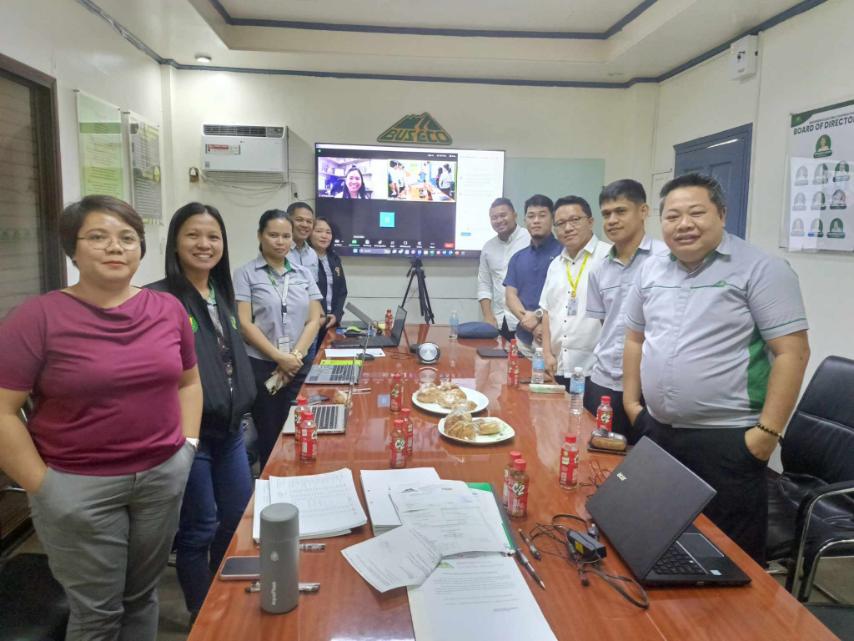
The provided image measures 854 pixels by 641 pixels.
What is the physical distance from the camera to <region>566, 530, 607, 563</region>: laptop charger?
3.83 ft

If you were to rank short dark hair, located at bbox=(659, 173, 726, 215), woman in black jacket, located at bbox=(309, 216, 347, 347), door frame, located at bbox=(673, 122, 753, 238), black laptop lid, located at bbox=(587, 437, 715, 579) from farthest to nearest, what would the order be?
woman in black jacket, located at bbox=(309, 216, 347, 347) → door frame, located at bbox=(673, 122, 753, 238) → short dark hair, located at bbox=(659, 173, 726, 215) → black laptop lid, located at bbox=(587, 437, 715, 579)

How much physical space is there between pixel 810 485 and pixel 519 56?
140 inches

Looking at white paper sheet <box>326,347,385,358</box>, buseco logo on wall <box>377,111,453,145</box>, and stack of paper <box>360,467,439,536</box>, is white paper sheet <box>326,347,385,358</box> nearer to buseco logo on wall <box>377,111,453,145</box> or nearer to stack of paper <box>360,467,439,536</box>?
stack of paper <box>360,467,439,536</box>

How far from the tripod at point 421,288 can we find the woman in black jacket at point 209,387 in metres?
3.01

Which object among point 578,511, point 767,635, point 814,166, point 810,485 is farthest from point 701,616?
point 814,166

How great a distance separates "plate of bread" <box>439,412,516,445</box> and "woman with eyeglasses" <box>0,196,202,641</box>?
2.69 feet

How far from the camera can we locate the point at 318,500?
1.37 metres

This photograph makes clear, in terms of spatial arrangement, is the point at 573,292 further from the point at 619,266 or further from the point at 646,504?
the point at 646,504

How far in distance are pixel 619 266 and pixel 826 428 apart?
3.34 feet

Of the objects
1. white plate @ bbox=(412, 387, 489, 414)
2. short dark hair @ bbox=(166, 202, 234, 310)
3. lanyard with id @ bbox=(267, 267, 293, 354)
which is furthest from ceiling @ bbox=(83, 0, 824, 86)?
white plate @ bbox=(412, 387, 489, 414)

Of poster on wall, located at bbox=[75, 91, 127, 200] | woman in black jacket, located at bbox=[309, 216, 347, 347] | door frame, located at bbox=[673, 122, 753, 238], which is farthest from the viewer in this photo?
woman in black jacket, located at bbox=[309, 216, 347, 347]

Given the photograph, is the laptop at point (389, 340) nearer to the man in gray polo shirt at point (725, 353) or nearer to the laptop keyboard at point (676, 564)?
the man in gray polo shirt at point (725, 353)

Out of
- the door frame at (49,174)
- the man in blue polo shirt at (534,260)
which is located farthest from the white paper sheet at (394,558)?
the door frame at (49,174)

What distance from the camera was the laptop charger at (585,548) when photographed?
1166 mm
